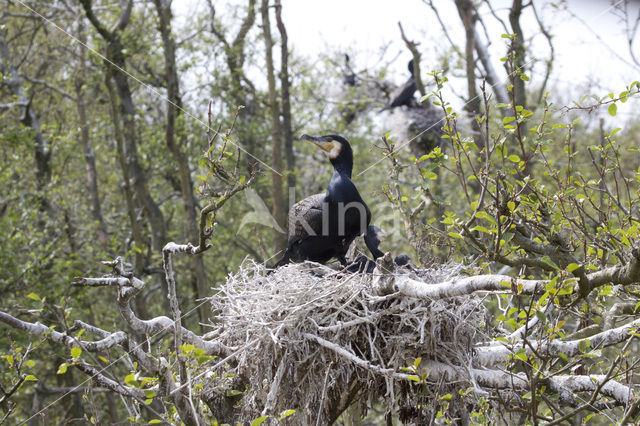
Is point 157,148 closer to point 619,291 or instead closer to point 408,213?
point 408,213

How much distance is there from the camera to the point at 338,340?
361 centimetres

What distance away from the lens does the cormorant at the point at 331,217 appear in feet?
15.7

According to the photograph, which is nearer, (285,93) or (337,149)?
(337,149)

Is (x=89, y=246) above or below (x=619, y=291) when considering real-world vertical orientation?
below

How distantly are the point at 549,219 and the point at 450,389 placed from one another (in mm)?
1122

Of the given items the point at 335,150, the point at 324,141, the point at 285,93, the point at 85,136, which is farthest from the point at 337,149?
the point at 85,136

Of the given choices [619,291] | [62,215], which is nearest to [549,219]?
[619,291]

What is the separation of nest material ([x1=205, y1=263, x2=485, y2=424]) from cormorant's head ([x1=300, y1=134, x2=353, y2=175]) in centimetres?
138

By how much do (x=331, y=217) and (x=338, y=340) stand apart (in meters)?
1.38

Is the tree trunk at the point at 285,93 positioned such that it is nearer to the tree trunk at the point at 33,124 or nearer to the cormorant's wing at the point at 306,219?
the cormorant's wing at the point at 306,219

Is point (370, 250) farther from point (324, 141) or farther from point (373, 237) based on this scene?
point (324, 141)

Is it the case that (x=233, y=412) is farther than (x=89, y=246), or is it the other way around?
(x=89, y=246)

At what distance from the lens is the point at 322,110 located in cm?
1252

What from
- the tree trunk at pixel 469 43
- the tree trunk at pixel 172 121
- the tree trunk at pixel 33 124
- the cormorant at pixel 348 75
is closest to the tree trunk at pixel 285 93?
the tree trunk at pixel 172 121
